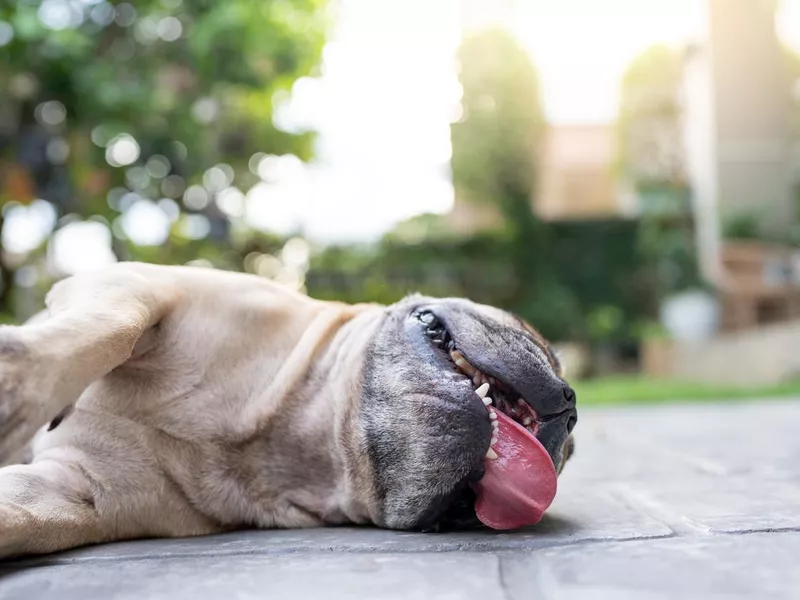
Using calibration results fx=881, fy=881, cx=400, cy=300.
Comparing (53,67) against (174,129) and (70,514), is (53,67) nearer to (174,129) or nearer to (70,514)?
(174,129)

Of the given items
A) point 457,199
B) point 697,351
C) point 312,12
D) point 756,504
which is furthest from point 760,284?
point 756,504

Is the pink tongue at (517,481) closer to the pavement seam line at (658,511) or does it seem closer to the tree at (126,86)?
the pavement seam line at (658,511)

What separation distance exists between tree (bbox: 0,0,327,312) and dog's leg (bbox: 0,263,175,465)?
507 cm

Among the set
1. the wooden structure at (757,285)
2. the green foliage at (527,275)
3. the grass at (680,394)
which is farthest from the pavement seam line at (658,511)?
the green foliage at (527,275)

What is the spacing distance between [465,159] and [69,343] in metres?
11.4

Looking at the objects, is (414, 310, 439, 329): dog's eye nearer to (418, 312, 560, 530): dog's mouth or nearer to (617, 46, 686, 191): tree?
(418, 312, 560, 530): dog's mouth

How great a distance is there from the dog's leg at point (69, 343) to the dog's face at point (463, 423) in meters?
0.54

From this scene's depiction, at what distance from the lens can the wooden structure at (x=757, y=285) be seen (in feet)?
32.5

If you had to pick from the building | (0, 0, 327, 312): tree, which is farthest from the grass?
the building

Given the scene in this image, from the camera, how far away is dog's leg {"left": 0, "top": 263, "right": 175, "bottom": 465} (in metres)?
1.45

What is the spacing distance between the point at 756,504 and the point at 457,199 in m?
11.5

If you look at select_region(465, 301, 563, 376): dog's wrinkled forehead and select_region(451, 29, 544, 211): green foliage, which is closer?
select_region(465, 301, 563, 376): dog's wrinkled forehead

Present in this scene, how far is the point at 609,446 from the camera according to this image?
3527 mm

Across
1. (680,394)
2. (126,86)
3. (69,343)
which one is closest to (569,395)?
(69,343)
